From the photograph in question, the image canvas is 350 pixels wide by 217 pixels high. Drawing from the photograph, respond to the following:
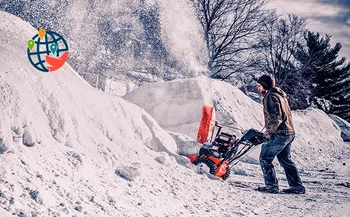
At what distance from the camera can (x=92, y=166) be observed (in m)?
4.02

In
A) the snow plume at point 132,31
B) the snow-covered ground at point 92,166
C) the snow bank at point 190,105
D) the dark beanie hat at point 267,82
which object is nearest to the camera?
the snow-covered ground at point 92,166

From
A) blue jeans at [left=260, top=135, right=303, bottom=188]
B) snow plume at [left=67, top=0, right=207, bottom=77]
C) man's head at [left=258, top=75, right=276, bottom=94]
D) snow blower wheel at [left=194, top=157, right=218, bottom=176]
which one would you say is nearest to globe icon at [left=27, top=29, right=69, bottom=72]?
snow blower wheel at [left=194, top=157, right=218, bottom=176]

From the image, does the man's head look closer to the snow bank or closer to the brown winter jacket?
the brown winter jacket

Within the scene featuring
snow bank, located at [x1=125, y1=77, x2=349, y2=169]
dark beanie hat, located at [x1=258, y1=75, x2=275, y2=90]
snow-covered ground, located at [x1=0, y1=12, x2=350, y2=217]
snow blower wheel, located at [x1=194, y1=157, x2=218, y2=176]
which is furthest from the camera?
snow bank, located at [x1=125, y1=77, x2=349, y2=169]

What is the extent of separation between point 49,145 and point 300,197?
3.64 metres

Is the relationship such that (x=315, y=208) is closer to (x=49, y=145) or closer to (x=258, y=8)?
(x=49, y=145)

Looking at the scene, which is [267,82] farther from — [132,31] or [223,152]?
[132,31]

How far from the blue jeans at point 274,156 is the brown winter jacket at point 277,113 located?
0.11 m

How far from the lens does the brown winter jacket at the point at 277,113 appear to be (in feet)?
17.5

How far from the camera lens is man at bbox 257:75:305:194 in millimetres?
5344

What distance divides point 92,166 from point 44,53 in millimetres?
2084

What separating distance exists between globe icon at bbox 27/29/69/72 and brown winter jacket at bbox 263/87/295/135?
3.07 m

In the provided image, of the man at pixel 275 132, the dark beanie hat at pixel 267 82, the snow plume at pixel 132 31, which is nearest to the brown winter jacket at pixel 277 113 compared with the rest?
the man at pixel 275 132

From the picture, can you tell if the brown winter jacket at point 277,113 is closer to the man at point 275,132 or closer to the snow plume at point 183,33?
the man at point 275,132
